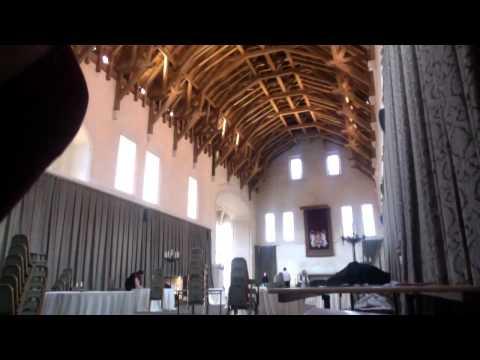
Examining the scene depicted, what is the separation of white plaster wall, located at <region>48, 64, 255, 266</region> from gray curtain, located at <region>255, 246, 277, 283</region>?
475 centimetres

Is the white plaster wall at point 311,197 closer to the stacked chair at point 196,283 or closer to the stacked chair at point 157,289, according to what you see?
the stacked chair at point 157,289

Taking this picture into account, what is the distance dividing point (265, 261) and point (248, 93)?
28.1ft

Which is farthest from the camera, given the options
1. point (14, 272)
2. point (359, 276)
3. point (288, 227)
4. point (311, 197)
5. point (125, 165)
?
point (288, 227)

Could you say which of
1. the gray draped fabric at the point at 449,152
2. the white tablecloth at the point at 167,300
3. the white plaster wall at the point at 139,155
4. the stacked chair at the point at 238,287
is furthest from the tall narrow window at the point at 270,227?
the gray draped fabric at the point at 449,152

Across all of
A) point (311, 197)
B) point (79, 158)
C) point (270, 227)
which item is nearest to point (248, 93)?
point (311, 197)

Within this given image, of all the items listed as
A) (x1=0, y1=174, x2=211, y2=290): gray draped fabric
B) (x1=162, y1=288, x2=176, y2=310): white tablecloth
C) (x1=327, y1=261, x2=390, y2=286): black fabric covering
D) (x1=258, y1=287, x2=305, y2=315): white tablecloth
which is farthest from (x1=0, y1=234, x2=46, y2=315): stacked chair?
(x1=258, y1=287, x2=305, y2=315): white tablecloth

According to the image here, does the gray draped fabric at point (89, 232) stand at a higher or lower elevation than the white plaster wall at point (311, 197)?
lower

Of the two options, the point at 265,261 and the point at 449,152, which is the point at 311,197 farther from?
the point at 449,152

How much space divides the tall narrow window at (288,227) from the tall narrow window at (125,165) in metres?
10.9

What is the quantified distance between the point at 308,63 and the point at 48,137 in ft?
45.2

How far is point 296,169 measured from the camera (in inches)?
786

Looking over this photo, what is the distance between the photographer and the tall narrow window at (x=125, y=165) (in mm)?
9914
